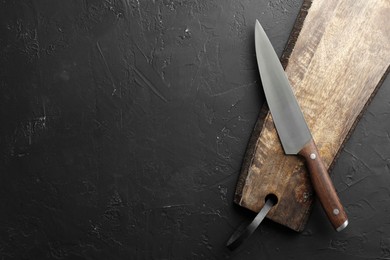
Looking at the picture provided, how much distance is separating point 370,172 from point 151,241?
0.53 m

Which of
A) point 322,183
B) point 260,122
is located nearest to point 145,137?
point 260,122

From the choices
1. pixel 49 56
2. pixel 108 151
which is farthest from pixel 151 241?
pixel 49 56

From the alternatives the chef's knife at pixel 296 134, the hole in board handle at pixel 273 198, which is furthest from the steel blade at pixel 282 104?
the hole in board handle at pixel 273 198

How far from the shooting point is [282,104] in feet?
4.10

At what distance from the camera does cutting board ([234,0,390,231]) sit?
1.26 metres

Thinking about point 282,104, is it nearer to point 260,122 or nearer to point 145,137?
point 260,122

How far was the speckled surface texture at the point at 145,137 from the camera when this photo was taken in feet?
4.22

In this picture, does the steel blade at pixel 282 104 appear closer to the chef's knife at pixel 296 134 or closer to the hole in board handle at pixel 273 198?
the chef's knife at pixel 296 134

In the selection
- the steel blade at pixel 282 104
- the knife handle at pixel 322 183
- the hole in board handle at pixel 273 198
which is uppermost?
the steel blade at pixel 282 104

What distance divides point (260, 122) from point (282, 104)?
71 mm

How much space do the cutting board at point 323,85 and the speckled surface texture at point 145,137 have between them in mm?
50

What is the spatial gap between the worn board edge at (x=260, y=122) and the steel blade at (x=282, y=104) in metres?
0.03

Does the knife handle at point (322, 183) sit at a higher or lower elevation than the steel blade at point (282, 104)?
lower

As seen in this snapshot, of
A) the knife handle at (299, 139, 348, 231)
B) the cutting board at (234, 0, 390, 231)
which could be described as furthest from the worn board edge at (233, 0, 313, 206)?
the knife handle at (299, 139, 348, 231)
